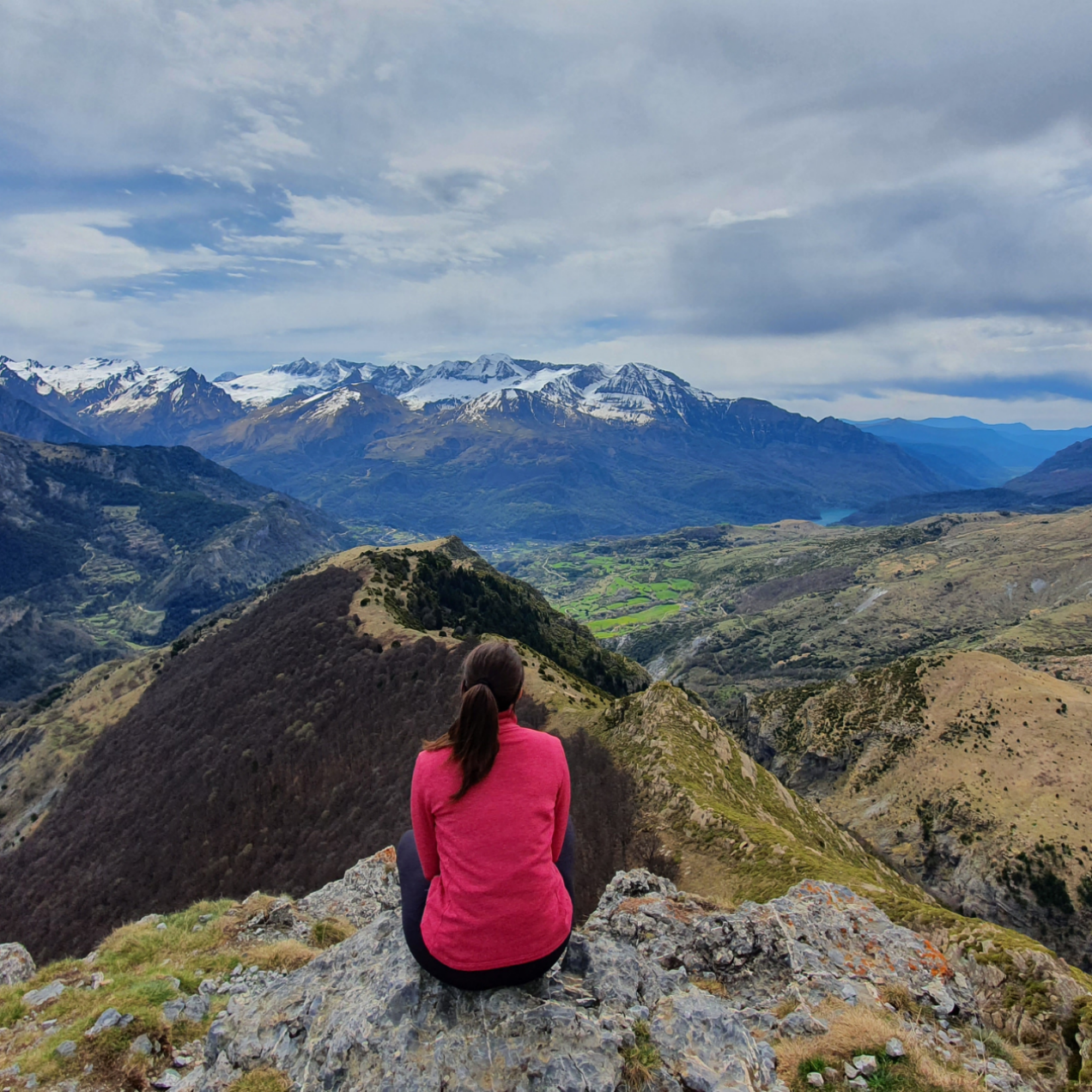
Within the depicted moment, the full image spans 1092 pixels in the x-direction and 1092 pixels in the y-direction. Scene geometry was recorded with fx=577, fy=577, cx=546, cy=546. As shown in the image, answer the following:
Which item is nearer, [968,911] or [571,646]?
[968,911]

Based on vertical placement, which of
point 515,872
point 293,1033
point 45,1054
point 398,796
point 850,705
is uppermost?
point 515,872

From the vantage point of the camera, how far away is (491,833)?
7195mm

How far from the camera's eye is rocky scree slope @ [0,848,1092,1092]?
785cm

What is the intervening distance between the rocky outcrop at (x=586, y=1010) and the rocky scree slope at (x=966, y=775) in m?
59.0

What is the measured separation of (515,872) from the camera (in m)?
7.17

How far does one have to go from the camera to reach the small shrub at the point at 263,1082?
8.29 m

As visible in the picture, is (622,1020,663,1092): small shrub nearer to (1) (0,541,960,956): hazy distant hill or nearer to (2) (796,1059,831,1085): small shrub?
(2) (796,1059,831,1085): small shrub

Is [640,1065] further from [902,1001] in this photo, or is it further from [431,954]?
[902,1001]

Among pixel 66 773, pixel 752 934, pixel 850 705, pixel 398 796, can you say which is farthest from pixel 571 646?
pixel 752 934

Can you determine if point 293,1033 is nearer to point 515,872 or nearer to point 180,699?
point 515,872

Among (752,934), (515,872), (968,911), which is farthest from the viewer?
(968,911)

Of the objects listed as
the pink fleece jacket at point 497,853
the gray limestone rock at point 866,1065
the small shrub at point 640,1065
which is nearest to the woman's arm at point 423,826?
the pink fleece jacket at point 497,853

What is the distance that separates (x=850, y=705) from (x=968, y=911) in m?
36.5

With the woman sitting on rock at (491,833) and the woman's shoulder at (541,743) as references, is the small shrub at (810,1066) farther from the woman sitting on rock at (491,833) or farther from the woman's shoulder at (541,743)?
the woman's shoulder at (541,743)
